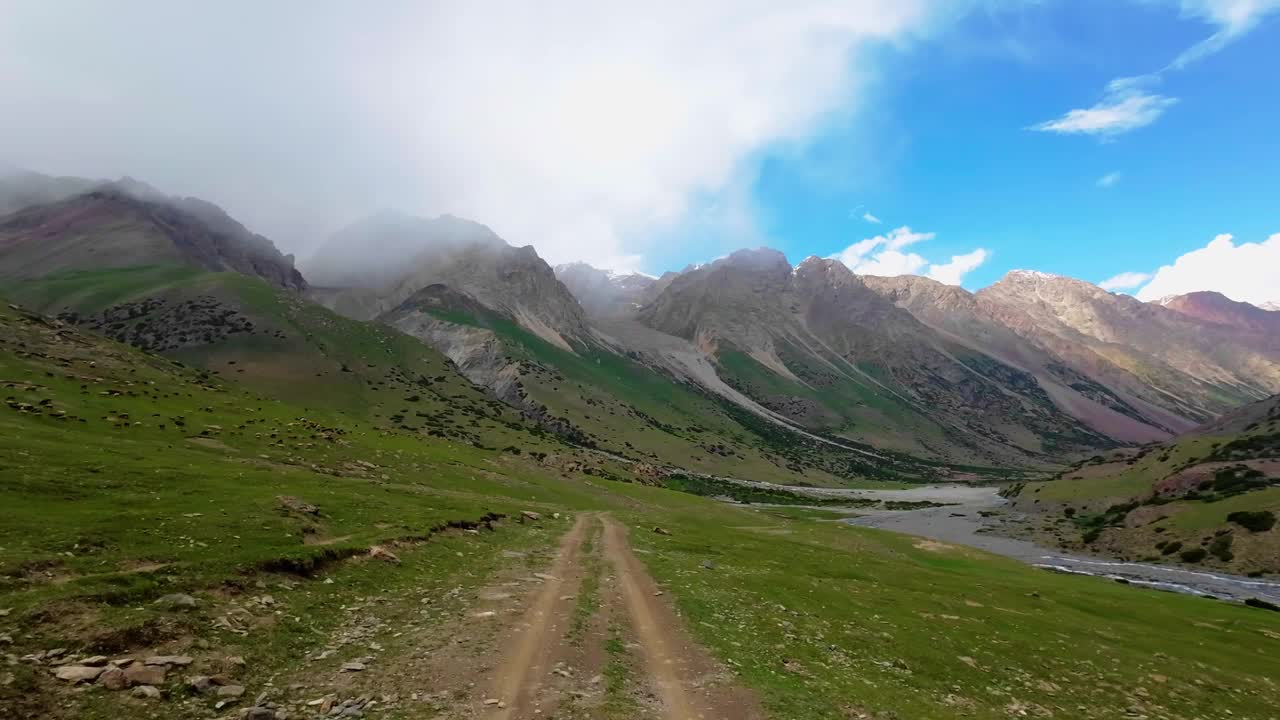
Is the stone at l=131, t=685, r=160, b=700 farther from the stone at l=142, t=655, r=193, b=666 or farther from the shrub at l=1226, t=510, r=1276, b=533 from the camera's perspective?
the shrub at l=1226, t=510, r=1276, b=533

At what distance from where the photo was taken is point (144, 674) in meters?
13.4

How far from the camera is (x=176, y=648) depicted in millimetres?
15203

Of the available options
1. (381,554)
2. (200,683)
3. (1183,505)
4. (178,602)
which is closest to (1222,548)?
(1183,505)

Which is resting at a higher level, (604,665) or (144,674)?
(144,674)

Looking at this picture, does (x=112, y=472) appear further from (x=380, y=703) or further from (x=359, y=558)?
(x=380, y=703)

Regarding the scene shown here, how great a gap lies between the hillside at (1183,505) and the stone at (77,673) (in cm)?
11185

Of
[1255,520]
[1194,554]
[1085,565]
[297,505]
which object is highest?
[1255,520]

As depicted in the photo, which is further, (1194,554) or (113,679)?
(1194,554)

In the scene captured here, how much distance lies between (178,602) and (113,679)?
5346 millimetres

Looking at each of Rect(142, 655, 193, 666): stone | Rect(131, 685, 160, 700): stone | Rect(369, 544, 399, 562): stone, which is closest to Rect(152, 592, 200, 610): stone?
Rect(142, 655, 193, 666): stone

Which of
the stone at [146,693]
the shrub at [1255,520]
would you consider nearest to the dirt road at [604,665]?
the stone at [146,693]

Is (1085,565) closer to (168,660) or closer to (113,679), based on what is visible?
(168,660)

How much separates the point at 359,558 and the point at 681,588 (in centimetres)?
1661

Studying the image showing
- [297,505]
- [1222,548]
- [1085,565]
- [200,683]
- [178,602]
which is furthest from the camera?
[1085,565]
